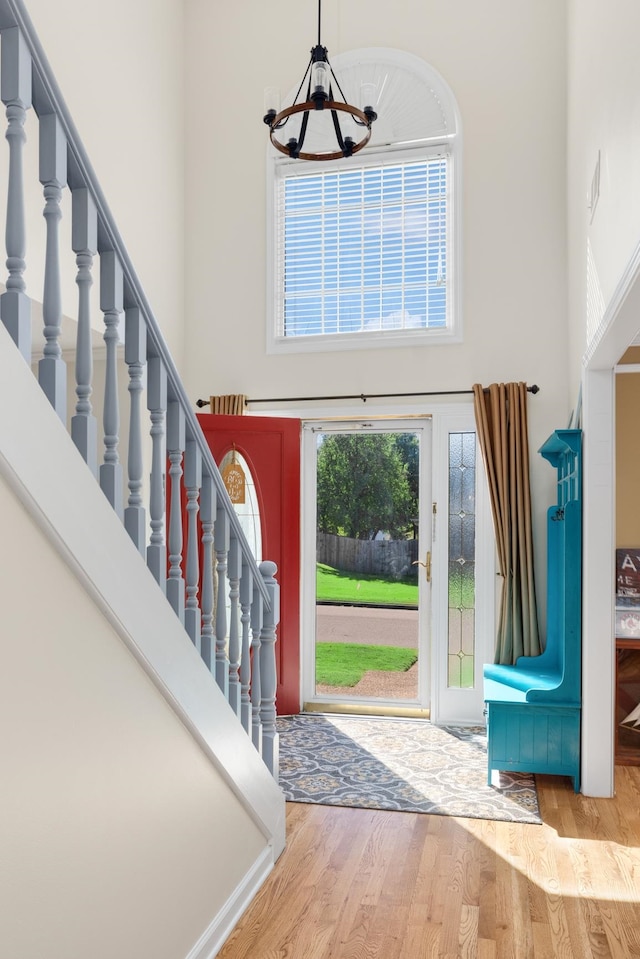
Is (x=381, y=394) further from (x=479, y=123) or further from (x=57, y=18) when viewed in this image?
(x=57, y=18)

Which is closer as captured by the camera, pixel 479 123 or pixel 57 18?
pixel 57 18

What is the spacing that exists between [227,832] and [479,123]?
4.48 m

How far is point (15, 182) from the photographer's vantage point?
158cm

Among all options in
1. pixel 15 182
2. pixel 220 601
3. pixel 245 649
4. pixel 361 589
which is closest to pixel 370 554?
pixel 361 589

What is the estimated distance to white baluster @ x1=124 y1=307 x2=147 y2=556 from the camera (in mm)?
2043

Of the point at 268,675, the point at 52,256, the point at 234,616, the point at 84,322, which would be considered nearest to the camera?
the point at 52,256

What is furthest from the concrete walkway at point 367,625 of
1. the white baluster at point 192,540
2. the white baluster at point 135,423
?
the white baluster at point 135,423

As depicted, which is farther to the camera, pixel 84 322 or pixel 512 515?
pixel 512 515

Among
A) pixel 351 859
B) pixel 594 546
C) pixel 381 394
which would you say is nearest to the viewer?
pixel 351 859

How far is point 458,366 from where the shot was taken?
491 cm

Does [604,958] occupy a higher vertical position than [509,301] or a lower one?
lower

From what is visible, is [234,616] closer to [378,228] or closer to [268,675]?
[268,675]

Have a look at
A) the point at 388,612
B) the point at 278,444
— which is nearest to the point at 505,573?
the point at 388,612

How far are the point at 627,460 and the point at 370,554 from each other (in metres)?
1.80
